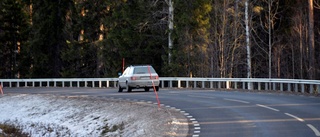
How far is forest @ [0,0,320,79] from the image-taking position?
53628 millimetres

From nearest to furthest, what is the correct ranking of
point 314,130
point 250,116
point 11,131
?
point 314,130
point 250,116
point 11,131

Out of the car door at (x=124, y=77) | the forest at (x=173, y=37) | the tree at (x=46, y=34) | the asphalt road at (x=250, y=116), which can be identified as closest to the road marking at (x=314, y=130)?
the asphalt road at (x=250, y=116)

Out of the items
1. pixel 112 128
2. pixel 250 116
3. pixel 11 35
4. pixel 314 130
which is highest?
pixel 11 35

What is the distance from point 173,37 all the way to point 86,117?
25.8m

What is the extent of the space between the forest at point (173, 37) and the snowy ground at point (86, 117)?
1888 centimetres

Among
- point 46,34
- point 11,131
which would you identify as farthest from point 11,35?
point 11,131

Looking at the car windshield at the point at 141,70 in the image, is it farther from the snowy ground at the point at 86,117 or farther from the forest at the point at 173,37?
the forest at the point at 173,37

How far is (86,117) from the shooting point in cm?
2797

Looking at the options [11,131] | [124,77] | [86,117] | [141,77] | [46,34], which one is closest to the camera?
[86,117]

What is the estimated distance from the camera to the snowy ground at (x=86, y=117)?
20.0 m

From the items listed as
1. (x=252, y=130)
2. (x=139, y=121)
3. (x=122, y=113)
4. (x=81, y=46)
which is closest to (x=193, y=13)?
(x=81, y=46)

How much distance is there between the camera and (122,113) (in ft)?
83.6

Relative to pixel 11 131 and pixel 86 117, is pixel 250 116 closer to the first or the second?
pixel 86 117

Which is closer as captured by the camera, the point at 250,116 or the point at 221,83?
the point at 250,116
